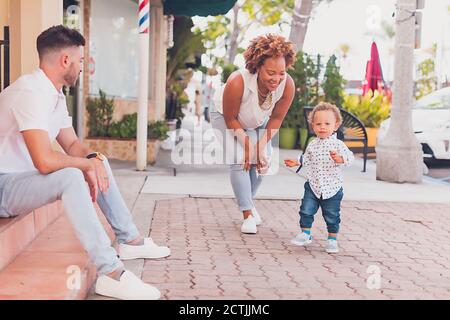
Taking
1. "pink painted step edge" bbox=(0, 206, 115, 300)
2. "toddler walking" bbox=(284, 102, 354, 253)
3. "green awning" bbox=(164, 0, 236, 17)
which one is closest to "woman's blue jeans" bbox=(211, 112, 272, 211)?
"toddler walking" bbox=(284, 102, 354, 253)

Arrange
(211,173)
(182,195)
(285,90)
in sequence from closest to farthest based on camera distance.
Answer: (285,90)
(182,195)
(211,173)

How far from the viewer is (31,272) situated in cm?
357

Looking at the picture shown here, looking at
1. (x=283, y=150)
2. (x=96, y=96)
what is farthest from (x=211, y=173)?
(x=283, y=150)

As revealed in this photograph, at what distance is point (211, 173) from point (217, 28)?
1095 inches

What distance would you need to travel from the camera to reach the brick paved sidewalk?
3818mm

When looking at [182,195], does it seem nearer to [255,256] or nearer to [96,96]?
[255,256]

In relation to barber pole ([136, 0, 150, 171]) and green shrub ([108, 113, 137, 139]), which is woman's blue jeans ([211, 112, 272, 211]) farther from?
green shrub ([108, 113, 137, 139])

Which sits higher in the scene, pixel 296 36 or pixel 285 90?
pixel 296 36

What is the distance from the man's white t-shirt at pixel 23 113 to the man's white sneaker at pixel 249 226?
206cm

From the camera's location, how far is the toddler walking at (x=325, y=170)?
4773 millimetres

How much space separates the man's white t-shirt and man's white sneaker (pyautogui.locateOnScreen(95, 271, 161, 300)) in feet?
2.63

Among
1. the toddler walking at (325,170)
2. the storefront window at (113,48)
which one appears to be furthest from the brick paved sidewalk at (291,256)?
the storefront window at (113,48)

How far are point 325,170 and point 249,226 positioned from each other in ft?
2.93

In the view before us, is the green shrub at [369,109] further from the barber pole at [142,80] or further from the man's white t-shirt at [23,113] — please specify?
the man's white t-shirt at [23,113]
